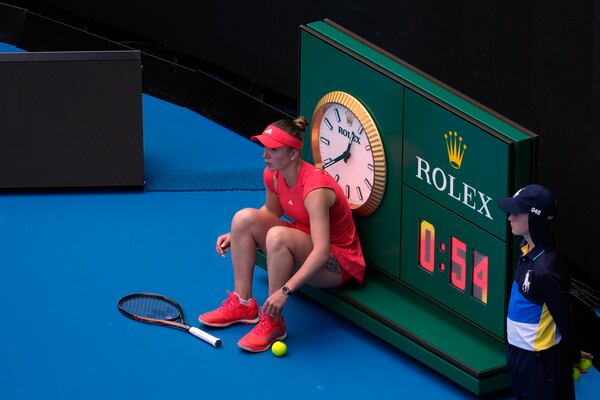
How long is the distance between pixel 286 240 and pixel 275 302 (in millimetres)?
331

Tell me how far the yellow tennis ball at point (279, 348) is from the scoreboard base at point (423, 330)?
1.37 ft

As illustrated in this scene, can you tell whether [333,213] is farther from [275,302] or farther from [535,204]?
[535,204]

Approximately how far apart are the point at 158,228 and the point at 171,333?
1472 millimetres

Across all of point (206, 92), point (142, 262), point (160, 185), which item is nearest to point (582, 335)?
point (142, 262)

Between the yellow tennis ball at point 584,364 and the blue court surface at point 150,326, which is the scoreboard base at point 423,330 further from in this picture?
the yellow tennis ball at point 584,364

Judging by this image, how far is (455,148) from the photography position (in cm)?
552

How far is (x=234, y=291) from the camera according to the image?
6223 mm

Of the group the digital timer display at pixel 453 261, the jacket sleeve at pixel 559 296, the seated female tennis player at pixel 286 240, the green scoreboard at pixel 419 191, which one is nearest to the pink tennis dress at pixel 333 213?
the seated female tennis player at pixel 286 240

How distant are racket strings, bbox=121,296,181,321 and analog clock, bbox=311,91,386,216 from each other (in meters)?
1.10

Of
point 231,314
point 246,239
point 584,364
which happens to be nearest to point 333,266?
point 246,239

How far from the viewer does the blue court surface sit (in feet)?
18.5

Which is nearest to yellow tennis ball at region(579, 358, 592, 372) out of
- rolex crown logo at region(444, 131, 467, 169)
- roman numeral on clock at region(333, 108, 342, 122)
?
rolex crown logo at region(444, 131, 467, 169)

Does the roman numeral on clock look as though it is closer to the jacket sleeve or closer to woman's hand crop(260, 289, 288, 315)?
woman's hand crop(260, 289, 288, 315)

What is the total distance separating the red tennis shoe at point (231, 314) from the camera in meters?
6.15
